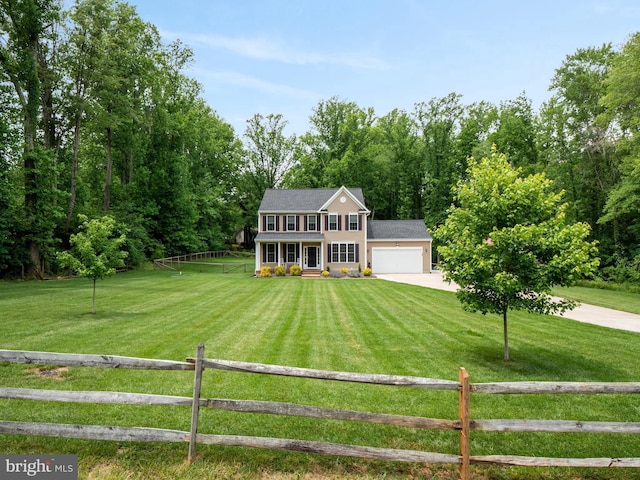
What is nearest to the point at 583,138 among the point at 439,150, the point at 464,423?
the point at 439,150

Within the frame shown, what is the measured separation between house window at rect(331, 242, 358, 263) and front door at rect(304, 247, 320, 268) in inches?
62.8

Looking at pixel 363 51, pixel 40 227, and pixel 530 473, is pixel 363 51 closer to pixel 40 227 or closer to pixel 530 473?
pixel 530 473

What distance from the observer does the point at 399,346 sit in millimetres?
9789

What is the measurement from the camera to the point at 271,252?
3344 centimetres


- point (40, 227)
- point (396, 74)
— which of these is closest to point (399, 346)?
point (396, 74)

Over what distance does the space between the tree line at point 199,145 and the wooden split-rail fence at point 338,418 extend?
1084 centimetres

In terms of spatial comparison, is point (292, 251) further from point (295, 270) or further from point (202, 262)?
point (202, 262)

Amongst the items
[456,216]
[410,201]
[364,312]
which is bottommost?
[364,312]

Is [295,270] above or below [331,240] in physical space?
below

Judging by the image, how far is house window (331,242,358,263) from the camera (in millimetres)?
33375

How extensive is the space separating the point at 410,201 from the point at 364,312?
36.1 m

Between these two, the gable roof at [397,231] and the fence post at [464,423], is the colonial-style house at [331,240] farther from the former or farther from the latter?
the fence post at [464,423]

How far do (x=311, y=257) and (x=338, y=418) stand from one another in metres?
29.5

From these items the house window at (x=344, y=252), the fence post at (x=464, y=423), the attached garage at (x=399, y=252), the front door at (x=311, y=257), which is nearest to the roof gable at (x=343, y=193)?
the attached garage at (x=399, y=252)
